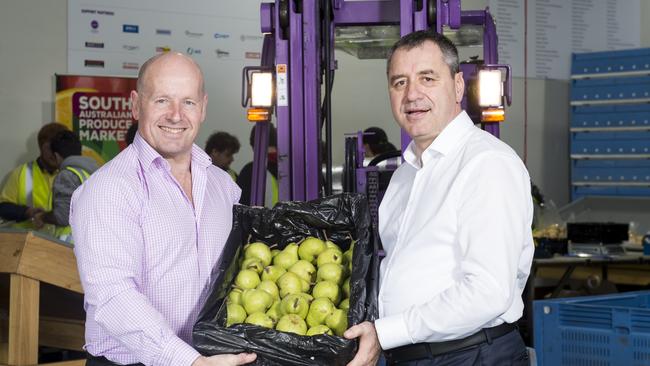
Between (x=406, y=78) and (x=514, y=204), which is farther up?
(x=406, y=78)

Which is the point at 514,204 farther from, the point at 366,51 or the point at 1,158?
the point at 1,158

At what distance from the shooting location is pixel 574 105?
383 inches

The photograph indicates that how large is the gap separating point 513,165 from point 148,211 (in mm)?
933

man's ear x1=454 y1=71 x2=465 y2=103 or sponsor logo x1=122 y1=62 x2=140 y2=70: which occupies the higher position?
sponsor logo x1=122 y1=62 x2=140 y2=70

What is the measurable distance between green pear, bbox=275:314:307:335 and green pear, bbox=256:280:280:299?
0.12 m

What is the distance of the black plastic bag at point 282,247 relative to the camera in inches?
87.0

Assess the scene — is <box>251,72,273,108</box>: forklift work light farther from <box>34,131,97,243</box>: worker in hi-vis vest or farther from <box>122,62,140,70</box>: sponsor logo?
<box>122,62,140,70</box>: sponsor logo

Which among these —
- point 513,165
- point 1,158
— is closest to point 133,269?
point 513,165

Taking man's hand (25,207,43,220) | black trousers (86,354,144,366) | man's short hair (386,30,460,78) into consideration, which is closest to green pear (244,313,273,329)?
black trousers (86,354,144,366)

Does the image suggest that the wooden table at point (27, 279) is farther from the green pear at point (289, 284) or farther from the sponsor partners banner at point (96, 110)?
the sponsor partners banner at point (96, 110)

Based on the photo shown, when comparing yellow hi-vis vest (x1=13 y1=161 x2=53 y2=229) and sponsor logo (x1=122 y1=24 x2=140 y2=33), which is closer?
yellow hi-vis vest (x1=13 y1=161 x2=53 y2=229)

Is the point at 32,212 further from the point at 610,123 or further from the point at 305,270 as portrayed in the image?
the point at 610,123

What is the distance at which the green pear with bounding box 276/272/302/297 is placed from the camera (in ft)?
7.79

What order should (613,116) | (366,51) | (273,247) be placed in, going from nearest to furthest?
(273,247) < (366,51) < (613,116)
